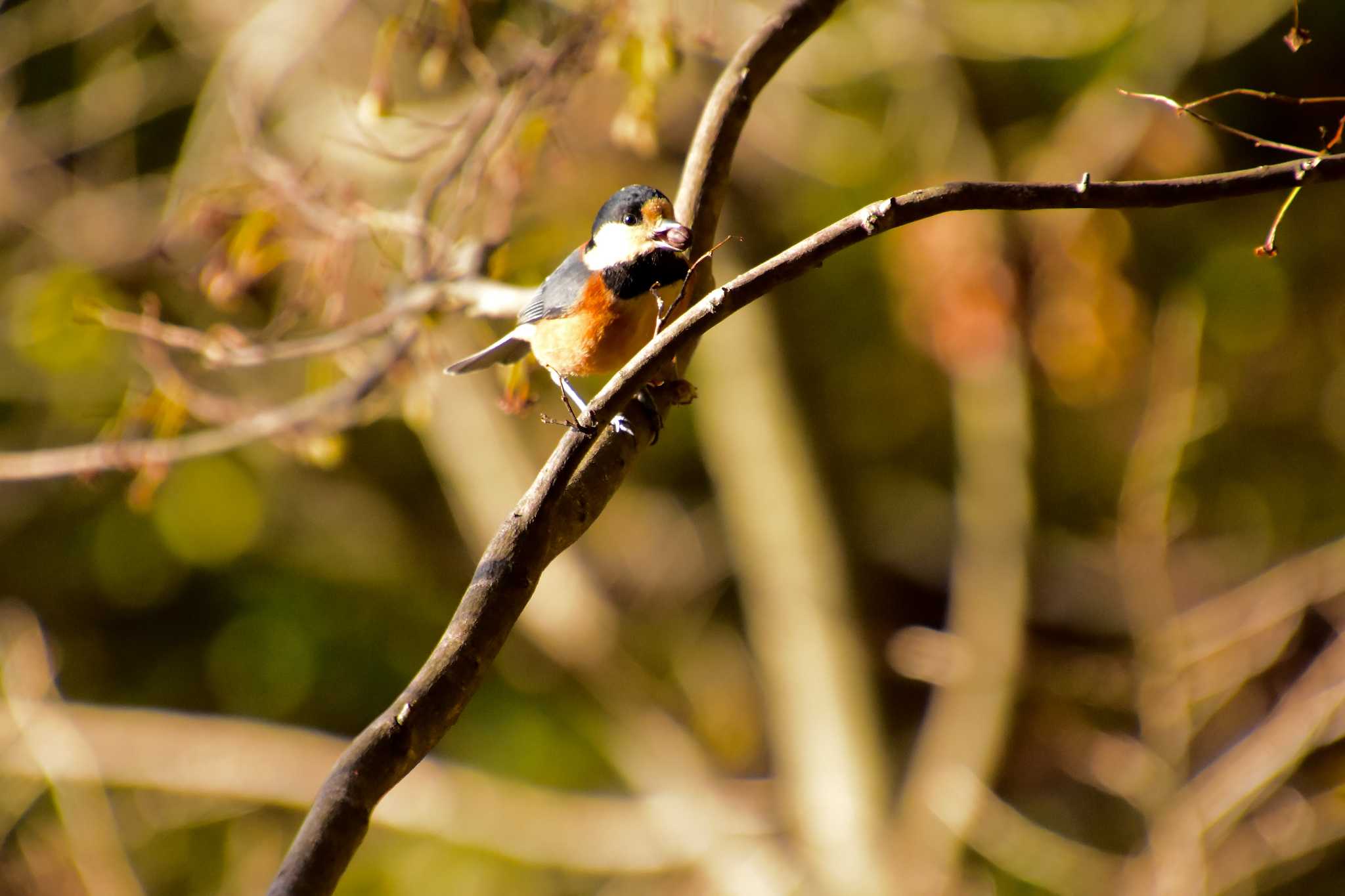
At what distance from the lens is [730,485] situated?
506 centimetres

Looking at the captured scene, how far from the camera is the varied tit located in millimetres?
2104

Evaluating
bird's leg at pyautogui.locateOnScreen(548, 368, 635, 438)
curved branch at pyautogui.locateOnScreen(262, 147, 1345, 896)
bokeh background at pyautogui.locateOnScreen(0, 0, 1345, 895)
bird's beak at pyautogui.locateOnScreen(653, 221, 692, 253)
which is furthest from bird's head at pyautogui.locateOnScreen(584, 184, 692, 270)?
curved branch at pyautogui.locateOnScreen(262, 147, 1345, 896)

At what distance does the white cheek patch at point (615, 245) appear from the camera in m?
2.13

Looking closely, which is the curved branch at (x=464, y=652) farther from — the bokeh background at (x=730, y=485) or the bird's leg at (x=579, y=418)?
the bokeh background at (x=730, y=485)

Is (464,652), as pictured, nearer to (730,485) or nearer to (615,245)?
(615,245)

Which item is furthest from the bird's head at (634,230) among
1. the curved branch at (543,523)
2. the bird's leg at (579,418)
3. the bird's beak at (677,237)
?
the curved branch at (543,523)

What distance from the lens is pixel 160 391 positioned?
2.60 meters

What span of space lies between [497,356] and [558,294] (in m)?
0.65

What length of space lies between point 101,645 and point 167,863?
4.78 ft

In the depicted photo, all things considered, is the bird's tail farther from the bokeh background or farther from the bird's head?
the bird's head

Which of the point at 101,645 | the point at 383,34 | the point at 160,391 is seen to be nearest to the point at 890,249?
the point at 383,34

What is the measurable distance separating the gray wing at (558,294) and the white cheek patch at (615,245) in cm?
3

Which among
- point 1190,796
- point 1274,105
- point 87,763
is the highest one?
point 1274,105

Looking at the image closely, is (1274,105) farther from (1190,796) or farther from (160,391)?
(160,391)
